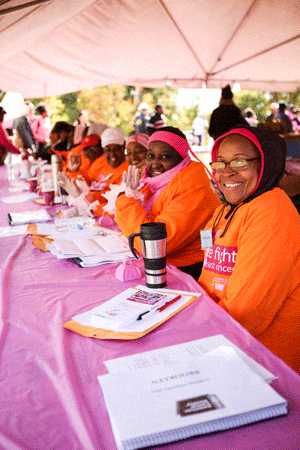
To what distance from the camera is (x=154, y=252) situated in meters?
1.67

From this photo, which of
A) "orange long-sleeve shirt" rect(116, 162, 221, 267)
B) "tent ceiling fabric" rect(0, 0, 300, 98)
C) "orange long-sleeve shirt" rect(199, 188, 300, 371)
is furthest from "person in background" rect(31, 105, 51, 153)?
"orange long-sleeve shirt" rect(199, 188, 300, 371)

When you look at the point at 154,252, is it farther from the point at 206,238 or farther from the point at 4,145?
the point at 4,145

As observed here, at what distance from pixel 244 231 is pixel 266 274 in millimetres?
234

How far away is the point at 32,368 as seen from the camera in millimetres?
1146

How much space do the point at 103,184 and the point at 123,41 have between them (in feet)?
6.52

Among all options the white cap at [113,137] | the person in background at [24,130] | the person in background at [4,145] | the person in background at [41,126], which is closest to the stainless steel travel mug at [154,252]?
the white cap at [113,137]

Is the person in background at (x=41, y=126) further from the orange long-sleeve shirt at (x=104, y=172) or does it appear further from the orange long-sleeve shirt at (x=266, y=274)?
the orange long-sleeve shirt at (x=266, y=274)

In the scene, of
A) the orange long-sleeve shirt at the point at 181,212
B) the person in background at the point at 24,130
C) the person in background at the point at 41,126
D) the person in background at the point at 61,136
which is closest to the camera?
the orange long-sleeve shirt at the point at 181,212

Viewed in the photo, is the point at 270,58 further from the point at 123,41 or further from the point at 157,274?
the point at 157,274

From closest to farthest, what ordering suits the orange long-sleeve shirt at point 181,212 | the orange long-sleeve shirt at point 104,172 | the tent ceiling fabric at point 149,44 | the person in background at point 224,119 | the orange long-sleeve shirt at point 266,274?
the orange long-sleeve shirt at point 266,274, the orange long-sleeve shirt at point 181,212, the tent ceiling fabric at point 149,44, the orange long-sleeve shirt at point 104,172, the person in background at point 224,119

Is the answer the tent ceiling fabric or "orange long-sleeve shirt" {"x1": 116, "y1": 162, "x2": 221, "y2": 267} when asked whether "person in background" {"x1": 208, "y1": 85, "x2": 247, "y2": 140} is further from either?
"orange long-sleeve shirt" {"x1": 116, "y1": 162, "x2": 221, "y2": 267}

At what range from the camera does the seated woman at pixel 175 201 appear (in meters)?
2.31

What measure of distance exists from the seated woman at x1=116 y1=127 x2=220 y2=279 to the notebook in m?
1.22

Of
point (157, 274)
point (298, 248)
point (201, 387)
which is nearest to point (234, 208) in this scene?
point (298, 248)
